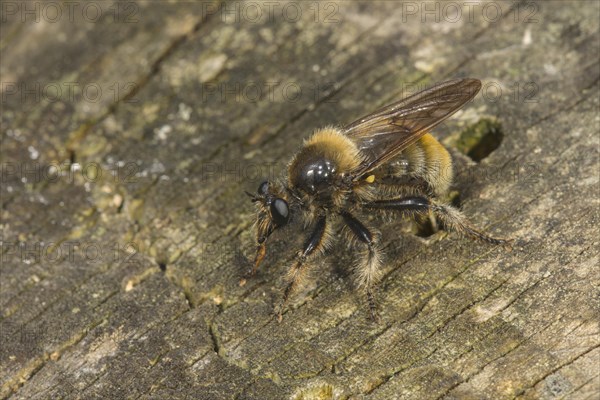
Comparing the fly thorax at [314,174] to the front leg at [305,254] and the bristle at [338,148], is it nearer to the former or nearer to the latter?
the bristle at [338,148]

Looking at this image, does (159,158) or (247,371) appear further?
(159,158)

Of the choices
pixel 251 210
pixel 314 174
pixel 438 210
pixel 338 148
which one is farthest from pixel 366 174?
pixel 251 210

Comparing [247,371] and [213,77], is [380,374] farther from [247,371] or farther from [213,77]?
[213,77]

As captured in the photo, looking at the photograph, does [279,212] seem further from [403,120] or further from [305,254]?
[403,120]

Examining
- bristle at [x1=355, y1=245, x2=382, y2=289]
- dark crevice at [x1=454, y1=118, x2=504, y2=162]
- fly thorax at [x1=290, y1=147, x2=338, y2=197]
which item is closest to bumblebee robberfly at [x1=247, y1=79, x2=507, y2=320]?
fly thorax at [x1=290, y1=147, x2=338, y2=197]

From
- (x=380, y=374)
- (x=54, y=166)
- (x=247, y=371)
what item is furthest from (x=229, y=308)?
(x=54, y=166)
